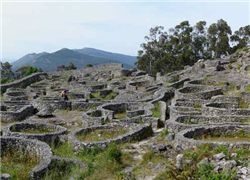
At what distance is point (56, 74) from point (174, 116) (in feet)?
175

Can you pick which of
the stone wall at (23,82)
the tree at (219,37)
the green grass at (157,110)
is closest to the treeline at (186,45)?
the tree at (219,37)

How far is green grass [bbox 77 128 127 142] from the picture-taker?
87.4ft

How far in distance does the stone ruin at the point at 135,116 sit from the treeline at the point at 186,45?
4307 centimetres

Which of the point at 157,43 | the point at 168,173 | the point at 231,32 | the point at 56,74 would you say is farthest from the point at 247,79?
the point at 157,43

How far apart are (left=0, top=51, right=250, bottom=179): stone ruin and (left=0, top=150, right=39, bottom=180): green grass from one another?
0.34m

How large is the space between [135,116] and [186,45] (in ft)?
231

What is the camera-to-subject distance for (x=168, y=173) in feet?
57.5

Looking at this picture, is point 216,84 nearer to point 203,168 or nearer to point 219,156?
point 219,156

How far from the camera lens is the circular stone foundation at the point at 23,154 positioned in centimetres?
2233

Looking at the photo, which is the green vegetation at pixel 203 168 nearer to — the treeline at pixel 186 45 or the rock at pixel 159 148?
the rock at pixel 159 148

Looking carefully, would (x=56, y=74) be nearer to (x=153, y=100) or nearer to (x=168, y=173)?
(x=153, y=100)

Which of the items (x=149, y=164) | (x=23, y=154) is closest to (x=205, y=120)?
(x=149, y=164)

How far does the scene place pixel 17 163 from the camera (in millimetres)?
23828

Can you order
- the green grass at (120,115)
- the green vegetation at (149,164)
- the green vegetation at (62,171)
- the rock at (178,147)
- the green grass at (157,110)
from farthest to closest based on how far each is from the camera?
the green grass at (120,115) → the green grass at (157,110) → the rock at (178,147) → the green vegetation at (62,171) → the green vegetation at (149,164)
